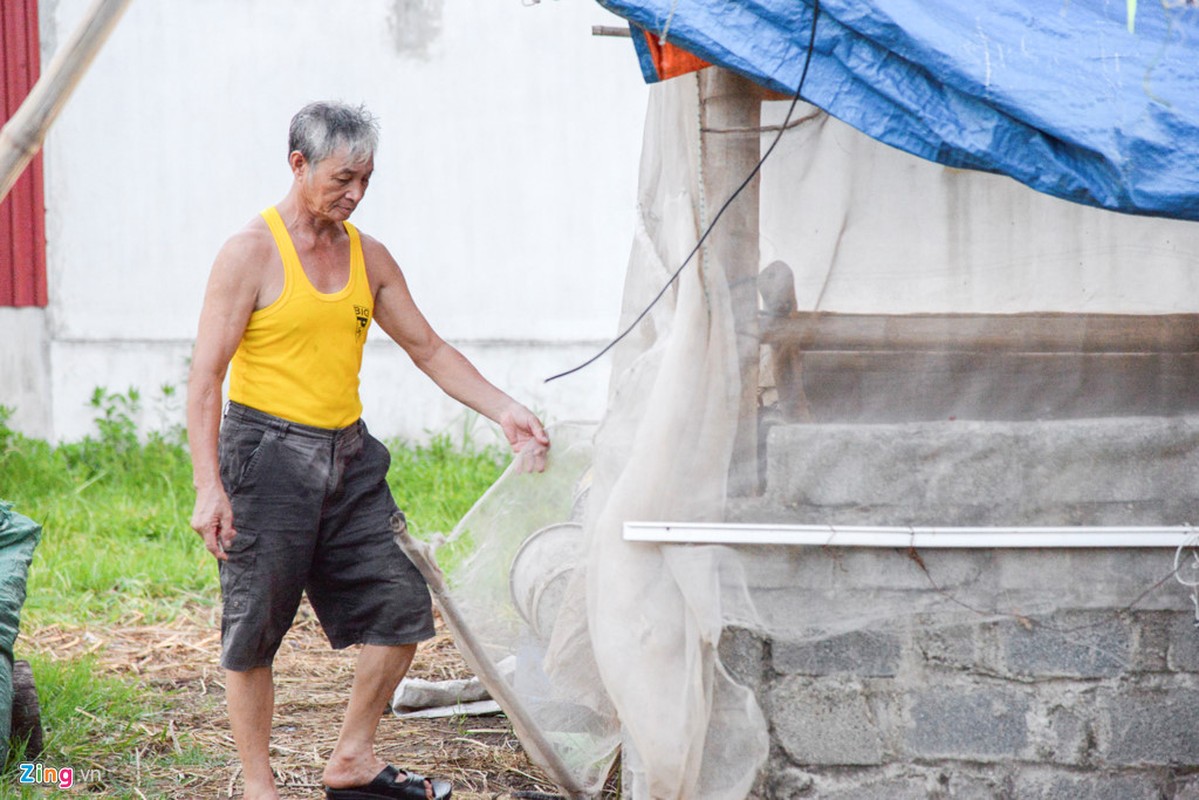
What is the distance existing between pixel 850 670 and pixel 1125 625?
2.08 feet

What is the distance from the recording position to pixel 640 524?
2.88 meters

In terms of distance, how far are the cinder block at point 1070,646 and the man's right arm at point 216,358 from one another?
192cm

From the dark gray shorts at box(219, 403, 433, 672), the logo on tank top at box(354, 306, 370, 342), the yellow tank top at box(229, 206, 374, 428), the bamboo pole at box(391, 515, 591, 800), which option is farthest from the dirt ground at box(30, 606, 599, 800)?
the logo on tank top at box(354, 306, 370, 342)

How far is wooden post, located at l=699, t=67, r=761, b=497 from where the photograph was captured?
116 inches

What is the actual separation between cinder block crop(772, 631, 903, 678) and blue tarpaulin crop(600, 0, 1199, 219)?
109 cm

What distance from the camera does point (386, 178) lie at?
304 inches

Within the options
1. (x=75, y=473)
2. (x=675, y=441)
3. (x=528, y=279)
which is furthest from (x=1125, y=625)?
(x=75, y=473)

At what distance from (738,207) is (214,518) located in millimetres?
1496

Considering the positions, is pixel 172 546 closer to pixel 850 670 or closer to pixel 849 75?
pixel 850 670

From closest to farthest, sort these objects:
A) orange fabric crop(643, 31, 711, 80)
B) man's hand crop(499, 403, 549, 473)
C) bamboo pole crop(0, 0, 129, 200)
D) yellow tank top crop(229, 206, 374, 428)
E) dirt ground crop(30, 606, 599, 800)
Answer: bamboo pole crop(0, 0, 129, 200) < orange fabric crop(643, 31, 711, 80) < yellow tank top crop(229, 206, 374, 428) < man's hand crop(499, 403, 549, 473) < dirt ground crop(30, 606, 599, 800)

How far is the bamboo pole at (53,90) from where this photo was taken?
2.50m

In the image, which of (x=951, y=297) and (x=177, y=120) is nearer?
(x=951, y=297)

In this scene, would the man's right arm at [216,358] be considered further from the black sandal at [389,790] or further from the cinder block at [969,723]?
the cinder block at [969,723]

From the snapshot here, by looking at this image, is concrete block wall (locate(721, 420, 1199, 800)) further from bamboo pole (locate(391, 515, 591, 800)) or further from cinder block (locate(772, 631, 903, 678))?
bamboo pole (locate(391, 515, 591, 800))
